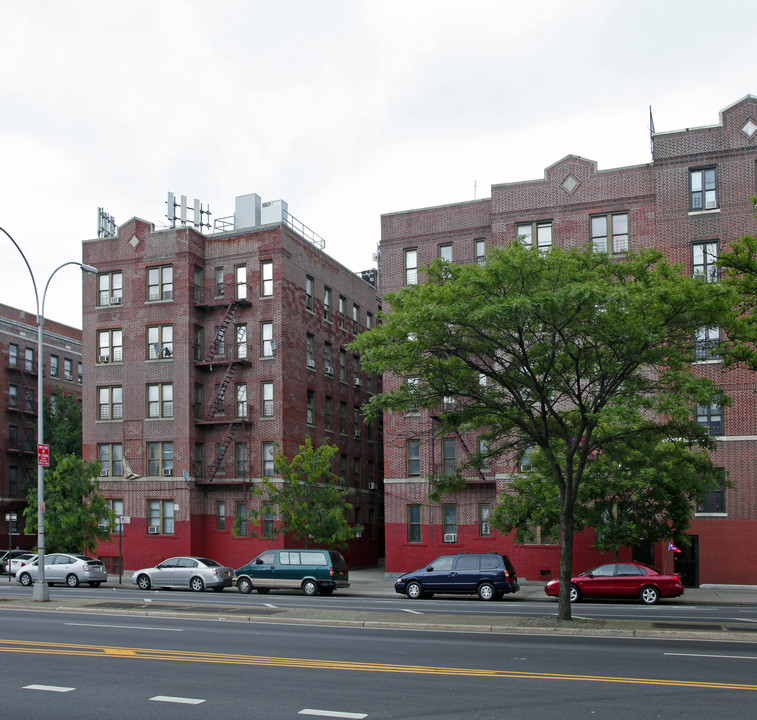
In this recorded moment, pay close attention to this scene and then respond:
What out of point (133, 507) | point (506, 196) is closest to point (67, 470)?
point (133, 507)

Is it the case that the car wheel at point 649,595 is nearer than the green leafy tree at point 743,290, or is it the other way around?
the green leafy tree at point 743,290

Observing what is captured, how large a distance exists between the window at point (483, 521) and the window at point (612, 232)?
12.7m

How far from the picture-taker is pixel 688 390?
59.0 feet

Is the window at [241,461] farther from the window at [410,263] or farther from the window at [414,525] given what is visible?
the window at [410,263]

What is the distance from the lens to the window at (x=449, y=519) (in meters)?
40.8

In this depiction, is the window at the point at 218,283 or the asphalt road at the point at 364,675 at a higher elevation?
the window at the point at 218,283

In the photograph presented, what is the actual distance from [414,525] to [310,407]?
9544 mm

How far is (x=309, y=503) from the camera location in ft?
130

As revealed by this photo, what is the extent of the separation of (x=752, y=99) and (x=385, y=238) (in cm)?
1713

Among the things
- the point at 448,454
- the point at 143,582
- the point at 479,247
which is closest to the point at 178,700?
the point at 143,582

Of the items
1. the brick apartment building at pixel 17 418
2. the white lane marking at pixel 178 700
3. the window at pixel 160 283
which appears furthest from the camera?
the brick apartment building at pixel 17 418

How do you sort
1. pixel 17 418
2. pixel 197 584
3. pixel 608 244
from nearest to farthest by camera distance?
pixel 197 584 → pixel 608 244 → pixel 17 418

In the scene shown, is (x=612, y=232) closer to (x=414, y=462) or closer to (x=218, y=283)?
(x=414, y=462)

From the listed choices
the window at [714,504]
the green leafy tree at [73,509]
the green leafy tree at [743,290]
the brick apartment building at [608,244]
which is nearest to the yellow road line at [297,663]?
the green leafy tree at [743,290]
